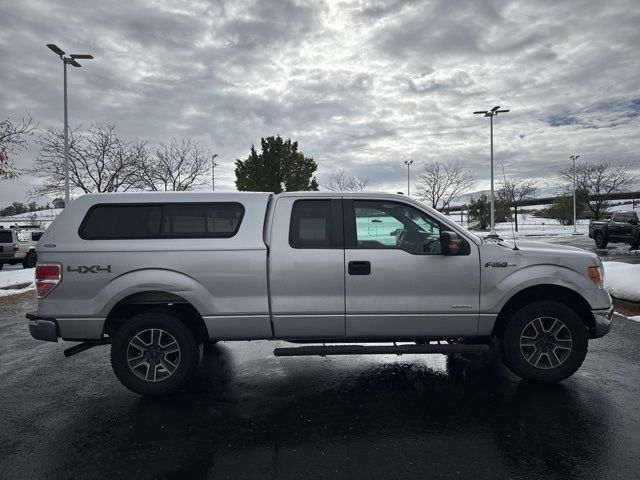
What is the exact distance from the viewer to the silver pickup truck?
4.11 metres

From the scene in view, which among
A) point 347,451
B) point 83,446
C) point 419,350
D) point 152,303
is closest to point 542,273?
point 419,350

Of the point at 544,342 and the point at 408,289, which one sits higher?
the point at 408,289

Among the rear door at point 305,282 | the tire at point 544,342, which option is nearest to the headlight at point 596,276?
the tire at point 544,342

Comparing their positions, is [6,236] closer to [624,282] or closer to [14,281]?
[14,281]

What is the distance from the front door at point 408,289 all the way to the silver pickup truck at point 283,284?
0.4 inches

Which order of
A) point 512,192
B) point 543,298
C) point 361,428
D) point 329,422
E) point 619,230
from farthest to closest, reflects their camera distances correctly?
point 512,192 < point 619,230 < point 543,298 < point 329,422 < point 361,428

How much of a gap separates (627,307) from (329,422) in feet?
22.7

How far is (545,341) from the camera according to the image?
169 inches

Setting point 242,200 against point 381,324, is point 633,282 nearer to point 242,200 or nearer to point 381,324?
point 381,324

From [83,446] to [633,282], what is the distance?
9701 millimetres

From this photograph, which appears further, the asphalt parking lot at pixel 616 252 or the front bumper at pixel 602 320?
the asphalt parking lot at pixel 616 252

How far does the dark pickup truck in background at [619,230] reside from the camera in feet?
63.8

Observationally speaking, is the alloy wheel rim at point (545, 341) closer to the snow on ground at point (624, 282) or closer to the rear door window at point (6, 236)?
the snow on ground at point (624, 282)

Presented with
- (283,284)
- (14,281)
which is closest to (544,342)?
(283,284)
